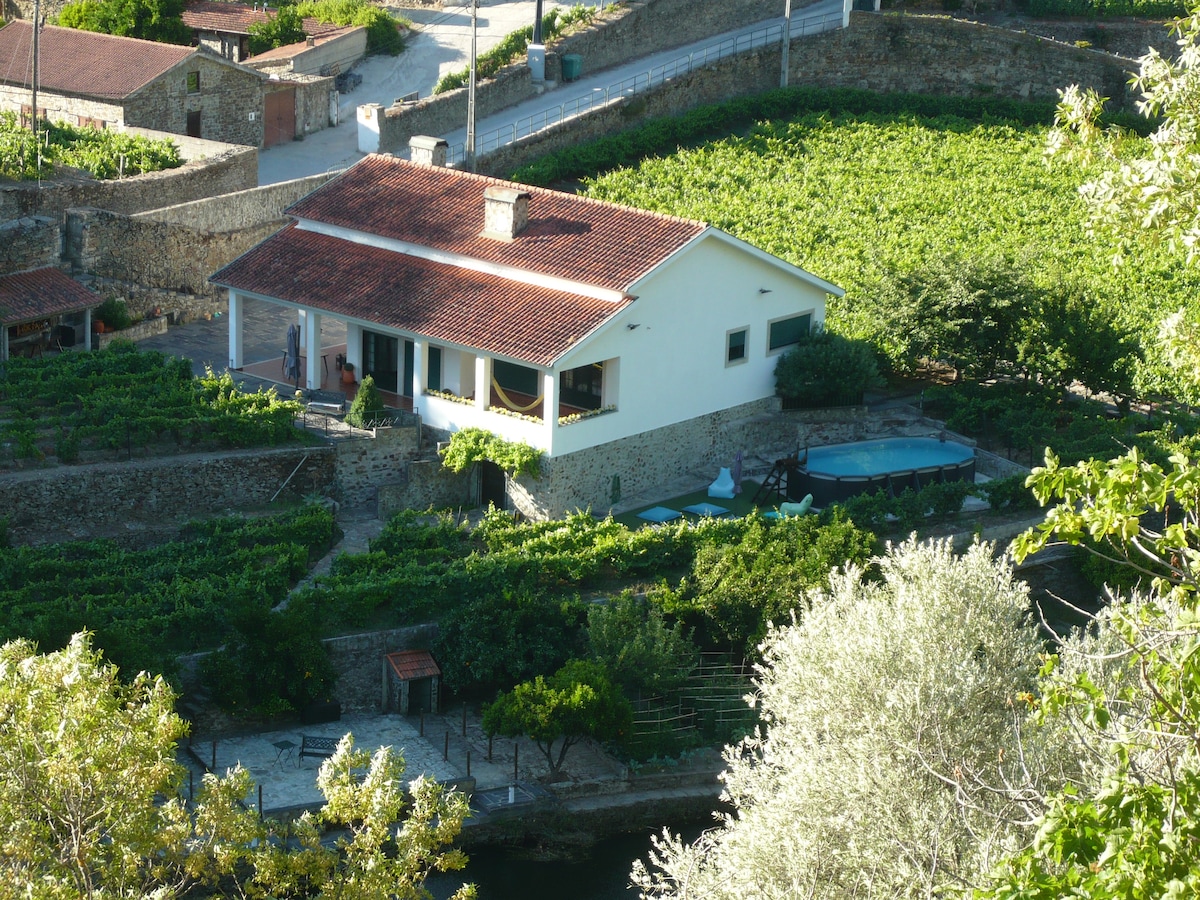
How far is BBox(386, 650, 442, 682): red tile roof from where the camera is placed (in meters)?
28.5

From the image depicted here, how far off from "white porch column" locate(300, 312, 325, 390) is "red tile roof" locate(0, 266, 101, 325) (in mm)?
5208

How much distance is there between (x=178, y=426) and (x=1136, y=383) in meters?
20.7

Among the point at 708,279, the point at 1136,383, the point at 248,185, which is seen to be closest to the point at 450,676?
the point at 708,279

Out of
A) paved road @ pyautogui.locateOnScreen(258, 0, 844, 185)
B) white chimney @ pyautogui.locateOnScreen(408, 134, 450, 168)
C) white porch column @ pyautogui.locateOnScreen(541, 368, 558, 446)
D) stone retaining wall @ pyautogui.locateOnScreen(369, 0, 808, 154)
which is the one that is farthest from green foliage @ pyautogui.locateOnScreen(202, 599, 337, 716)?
stone retaining wall @ pyautogui.locateOnScreen(369, 0, 808, 154)

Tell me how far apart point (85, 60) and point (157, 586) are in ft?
87.8

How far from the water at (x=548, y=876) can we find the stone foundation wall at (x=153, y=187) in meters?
21.9

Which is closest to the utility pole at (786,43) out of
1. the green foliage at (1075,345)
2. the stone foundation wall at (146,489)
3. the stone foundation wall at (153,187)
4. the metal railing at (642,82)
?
the metal railing at (642,82)

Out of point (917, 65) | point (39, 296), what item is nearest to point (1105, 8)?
point (917, 65)

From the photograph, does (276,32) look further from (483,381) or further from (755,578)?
(755,578)

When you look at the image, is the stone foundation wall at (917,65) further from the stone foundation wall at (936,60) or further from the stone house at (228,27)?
the stone house at (228,27)

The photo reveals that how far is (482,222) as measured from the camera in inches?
1444

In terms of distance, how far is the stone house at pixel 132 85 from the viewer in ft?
161

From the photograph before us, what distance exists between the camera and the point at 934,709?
1923cm

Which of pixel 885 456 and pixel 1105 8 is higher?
pixel 1105 8
